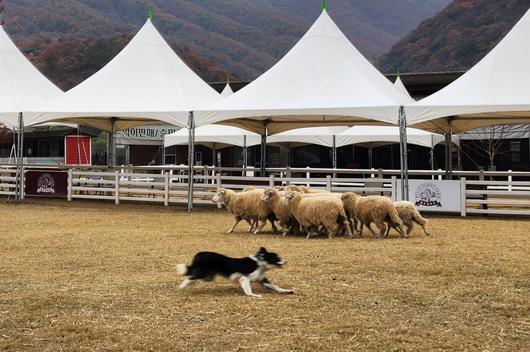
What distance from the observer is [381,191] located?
1558cm

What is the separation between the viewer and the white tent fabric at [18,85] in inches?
835

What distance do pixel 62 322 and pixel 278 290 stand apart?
2083 millimetres

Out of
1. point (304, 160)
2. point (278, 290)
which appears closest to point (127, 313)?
point (278, 290)

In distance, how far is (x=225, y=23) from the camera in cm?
11481

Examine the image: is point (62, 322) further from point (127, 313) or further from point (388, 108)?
point (388, 108)

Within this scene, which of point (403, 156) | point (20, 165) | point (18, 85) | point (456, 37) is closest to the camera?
point (403, 156)

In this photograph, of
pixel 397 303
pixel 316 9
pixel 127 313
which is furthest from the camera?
pixel 316 9

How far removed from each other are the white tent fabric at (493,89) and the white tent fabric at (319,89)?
86 cm

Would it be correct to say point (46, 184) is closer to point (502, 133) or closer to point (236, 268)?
point (236, 268)

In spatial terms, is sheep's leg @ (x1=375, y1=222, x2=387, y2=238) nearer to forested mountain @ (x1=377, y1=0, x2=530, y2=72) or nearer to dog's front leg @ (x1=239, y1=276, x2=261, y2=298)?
dog's front leg @ (x1=239, y1=276, x2=261, y2=298)

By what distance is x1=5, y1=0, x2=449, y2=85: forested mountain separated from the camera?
93625mm

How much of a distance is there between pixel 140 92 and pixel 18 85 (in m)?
6.24

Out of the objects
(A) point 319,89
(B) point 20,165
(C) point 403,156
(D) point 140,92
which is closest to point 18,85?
(B) point 20,165

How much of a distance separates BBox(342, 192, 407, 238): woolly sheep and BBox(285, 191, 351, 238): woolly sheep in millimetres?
272
